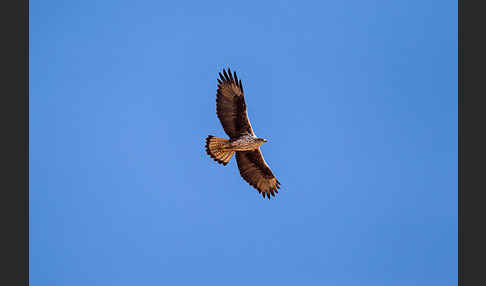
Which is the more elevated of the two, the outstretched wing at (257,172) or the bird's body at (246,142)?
the bird's body at (246,142)

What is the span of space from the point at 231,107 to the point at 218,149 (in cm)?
114

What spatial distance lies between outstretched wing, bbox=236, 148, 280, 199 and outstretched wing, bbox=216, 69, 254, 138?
941 mm

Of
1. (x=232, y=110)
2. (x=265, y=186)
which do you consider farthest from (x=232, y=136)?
(x=265, y=186)

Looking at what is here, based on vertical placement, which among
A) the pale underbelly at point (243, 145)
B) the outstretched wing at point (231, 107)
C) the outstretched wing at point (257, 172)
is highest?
the outstretched wing at point (231, 107)

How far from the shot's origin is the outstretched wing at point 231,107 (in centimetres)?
1219

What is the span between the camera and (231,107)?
12.3 m

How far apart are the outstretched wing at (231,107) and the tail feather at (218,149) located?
0.34 metres

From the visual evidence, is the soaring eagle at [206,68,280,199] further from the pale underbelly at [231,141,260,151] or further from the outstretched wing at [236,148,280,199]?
the outstretched wing at [236,148,280,199]

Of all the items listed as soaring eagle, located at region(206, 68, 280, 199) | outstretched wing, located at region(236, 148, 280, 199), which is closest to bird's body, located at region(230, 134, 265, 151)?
soaring eagle, located at region(206, 68, 280, 199)

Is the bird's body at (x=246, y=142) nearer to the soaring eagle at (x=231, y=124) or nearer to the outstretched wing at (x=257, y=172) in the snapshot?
the soaring eagle at (x=231, y=124)

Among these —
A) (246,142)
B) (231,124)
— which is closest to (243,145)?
(246,142)

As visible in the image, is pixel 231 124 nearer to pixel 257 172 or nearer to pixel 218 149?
pixel 218 149

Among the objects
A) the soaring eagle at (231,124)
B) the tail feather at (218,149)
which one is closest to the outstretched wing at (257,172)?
the soaring eagle at (231,124)

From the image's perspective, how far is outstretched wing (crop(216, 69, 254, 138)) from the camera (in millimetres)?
12188
